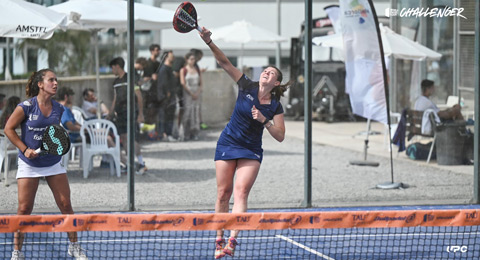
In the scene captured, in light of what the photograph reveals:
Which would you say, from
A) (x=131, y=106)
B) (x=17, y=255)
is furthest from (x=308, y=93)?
(x=17, y=255)

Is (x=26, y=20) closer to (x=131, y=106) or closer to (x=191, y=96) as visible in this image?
(x=131, y=106)

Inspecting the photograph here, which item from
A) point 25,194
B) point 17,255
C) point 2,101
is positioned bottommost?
point 17,255

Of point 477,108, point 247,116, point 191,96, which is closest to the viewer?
point 247,116

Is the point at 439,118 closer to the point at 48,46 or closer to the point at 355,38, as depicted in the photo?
the point at 355,38

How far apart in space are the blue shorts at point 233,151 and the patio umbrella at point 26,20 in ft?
13.2

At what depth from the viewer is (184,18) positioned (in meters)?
7.57

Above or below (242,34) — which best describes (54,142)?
below

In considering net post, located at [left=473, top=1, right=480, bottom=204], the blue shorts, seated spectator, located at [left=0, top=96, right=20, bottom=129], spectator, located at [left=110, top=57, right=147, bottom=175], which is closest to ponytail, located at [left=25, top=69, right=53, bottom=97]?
the blue shorts

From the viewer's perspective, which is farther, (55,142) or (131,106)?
(131,106)

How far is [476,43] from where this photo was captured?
35.6ft

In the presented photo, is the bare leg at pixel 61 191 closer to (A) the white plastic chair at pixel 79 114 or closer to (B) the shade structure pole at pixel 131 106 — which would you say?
(B) the shade structure pole at pixel 131 106

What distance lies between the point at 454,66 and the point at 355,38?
2.57 meters

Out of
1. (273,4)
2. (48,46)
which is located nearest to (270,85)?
(48,46)

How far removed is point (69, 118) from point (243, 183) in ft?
20.0
